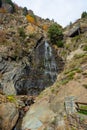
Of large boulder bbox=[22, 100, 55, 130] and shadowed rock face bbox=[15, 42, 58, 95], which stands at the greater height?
shadowed rock face bbox=[15, 42, 58, 95]

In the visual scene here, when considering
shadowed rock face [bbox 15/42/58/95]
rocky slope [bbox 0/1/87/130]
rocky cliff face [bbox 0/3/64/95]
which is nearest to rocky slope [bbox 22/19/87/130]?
rocky slope [bbox 0/1/87/130]

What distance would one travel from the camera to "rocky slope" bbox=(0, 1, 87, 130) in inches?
1070

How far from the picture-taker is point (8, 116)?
31453mm

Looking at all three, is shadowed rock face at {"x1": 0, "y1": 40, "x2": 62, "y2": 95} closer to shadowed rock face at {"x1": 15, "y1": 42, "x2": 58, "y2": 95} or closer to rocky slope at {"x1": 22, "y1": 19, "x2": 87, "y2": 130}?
shadowed rock face at {"x1": 15, "y1": 42, "x2": 58, "y2": 95}

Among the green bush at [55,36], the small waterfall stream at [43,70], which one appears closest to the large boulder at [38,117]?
the small waterfall stream at [43,70]

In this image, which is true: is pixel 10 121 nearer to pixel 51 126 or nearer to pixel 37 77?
pixel 51 126

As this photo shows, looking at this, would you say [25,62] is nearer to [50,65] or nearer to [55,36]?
[50,65]

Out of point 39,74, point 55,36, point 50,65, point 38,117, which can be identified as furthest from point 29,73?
point 38,117

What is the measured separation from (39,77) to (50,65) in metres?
4.38

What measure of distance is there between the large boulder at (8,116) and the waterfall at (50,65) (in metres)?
21.2

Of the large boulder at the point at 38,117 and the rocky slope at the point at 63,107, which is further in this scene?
the large boulder at the point at 38,117

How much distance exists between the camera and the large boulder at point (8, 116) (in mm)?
30728

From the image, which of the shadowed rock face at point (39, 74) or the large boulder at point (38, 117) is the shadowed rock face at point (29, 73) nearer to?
the shadowed rock face at point (39, 74)

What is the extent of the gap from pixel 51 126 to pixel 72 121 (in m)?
2.80
